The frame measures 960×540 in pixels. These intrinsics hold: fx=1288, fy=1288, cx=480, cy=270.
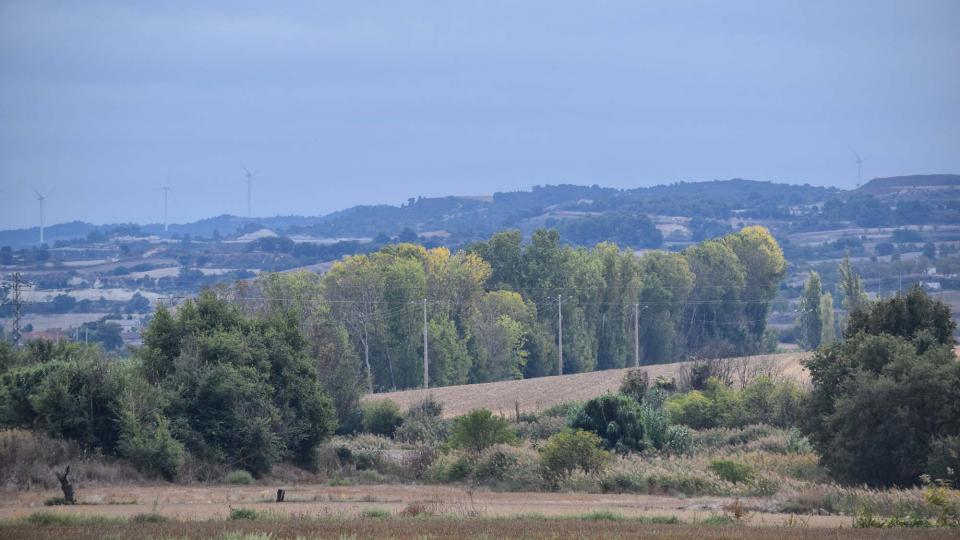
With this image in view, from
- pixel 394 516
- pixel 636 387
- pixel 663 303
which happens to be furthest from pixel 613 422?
pixel 663 303

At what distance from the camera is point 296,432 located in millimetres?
47812

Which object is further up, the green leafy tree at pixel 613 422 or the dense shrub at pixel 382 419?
the green leafy tree at pixel 613 422

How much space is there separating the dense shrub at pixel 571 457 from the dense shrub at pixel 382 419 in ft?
71.8

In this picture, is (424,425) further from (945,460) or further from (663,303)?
(663,303)

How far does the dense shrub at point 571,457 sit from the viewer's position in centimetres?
4206

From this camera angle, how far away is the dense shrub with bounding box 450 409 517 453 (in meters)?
48.9

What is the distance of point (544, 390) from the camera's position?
8169 cm

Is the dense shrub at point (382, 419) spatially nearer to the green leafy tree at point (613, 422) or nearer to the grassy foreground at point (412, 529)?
the green leafy tree at point (613, 422)

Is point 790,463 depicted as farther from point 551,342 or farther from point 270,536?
point 551,342

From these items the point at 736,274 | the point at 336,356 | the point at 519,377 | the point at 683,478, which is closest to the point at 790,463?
the point at 683,478

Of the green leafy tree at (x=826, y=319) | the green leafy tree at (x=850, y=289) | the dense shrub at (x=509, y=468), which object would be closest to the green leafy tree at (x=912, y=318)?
the dense shrub at (x=509, y=468)

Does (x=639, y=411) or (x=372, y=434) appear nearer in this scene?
(x=639, y=411)

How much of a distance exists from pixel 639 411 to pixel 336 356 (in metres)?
22.2

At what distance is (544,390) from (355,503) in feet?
154
